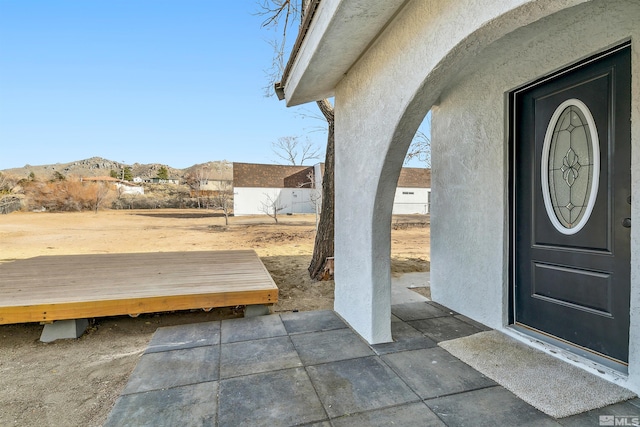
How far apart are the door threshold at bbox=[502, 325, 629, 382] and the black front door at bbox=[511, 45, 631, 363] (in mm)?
55

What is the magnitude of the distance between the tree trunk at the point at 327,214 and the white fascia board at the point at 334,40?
212 cm

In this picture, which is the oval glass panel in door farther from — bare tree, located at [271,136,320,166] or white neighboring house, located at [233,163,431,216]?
white neighboring house, located at [233,163,431,216]

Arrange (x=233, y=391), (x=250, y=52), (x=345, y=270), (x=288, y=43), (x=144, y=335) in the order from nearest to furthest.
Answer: (x=233, y=391) → (x=345, y=270) → (x=144, y=335) → (x=288, y=43) → (x=250, y=52)

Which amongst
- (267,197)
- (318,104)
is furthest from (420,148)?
(267,197)

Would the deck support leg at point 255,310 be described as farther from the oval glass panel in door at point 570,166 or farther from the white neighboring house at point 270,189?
the white neighboring house at point 270,189

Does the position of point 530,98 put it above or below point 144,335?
above

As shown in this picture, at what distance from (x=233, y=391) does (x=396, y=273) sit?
173 inches

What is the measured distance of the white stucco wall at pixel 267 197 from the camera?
26750 mm

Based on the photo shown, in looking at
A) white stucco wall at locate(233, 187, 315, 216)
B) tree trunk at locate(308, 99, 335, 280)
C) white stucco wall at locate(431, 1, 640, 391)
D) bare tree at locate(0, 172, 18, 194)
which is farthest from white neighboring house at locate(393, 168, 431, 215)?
bare tree at locate(0, 172, 18, 194)

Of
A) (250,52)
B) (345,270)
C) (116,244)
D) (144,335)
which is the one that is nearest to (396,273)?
(345,270)

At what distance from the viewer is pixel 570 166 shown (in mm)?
2367

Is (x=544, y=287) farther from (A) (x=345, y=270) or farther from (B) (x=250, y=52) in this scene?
(B) (x=250, y=52)

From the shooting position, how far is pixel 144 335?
3305 millimetres

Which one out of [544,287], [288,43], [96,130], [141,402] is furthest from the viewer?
[96,130]
